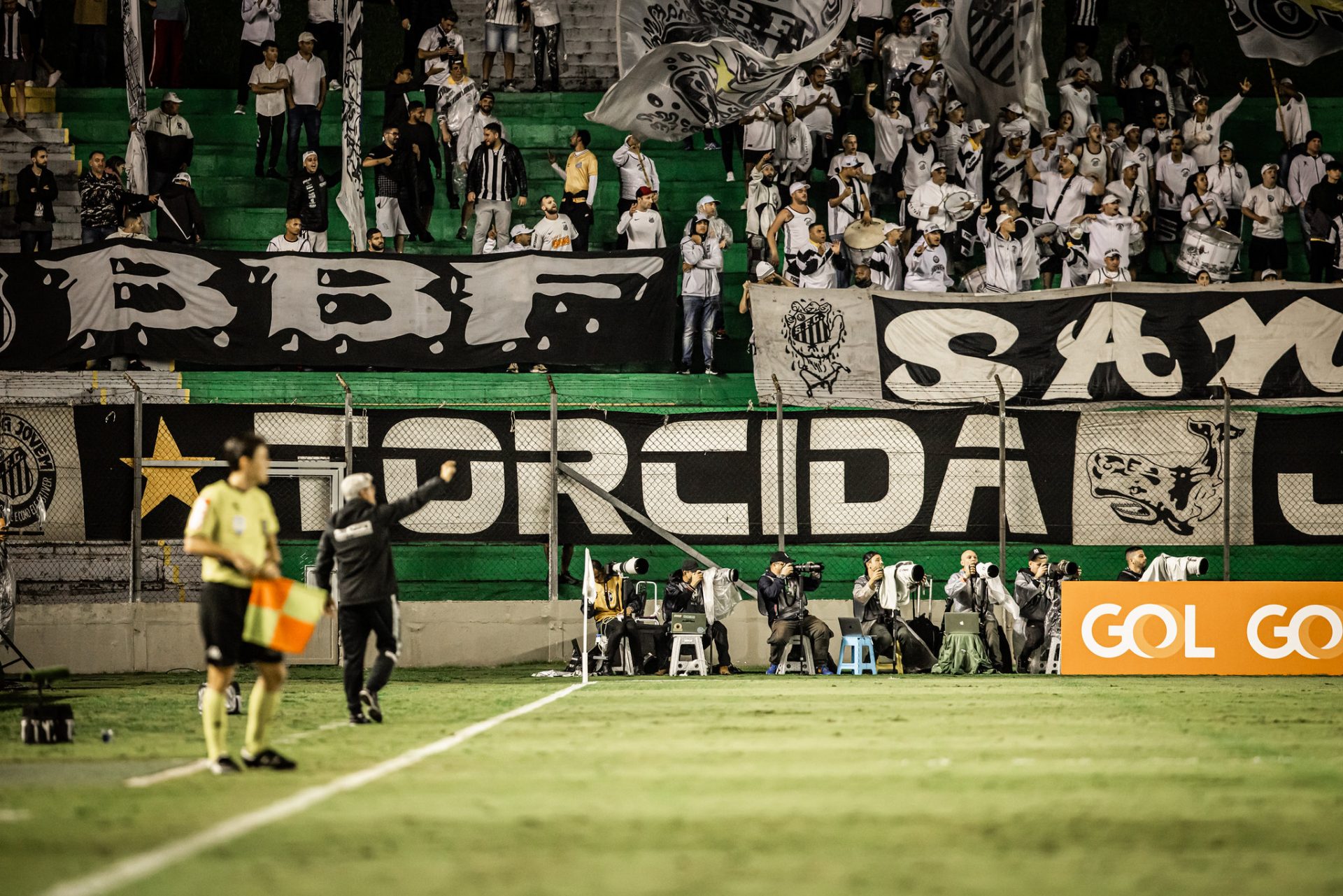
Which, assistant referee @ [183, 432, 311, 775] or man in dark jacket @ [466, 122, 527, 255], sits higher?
man in dark jacket @ [466, 122, 527, 255]

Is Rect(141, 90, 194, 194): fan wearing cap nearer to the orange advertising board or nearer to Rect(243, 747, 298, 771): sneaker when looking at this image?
the orange advertising board

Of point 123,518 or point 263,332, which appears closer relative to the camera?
point 123,518

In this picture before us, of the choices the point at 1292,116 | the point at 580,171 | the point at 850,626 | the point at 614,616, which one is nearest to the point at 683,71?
the point at 580,171

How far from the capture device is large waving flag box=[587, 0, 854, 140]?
905 inches

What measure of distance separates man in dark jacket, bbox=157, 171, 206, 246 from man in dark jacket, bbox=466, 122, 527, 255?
433 centimetres

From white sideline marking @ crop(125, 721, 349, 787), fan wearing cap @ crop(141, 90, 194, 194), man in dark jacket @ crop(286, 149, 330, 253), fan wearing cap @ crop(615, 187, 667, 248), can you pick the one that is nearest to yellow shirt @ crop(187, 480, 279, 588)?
white sideline marking @ crop(125, 721, 349, 787)

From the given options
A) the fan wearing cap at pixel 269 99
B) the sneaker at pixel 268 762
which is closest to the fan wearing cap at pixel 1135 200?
the fan wearing cap at pixel 269 99

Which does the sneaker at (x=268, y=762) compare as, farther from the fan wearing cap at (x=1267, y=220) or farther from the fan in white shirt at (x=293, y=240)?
the fan wearing cap at (x=1267, y=220)

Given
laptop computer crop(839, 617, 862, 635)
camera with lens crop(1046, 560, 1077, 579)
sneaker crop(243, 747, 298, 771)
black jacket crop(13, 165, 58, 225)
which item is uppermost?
black jacket crop(13, 165, 58, 225)

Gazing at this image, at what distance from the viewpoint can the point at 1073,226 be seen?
25484 millimetres

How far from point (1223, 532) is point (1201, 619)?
1952 millimetres

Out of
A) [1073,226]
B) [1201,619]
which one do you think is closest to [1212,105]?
[1073,226]

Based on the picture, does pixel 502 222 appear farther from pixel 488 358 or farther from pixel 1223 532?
pixel 1223 532

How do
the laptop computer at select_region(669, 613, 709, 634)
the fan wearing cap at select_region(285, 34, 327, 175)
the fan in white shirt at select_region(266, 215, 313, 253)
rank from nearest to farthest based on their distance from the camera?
the laptop computer at select_region(669, 613, 709, 634)
the fan in white shirt at select_region(266, 215, 313, 253)
the fan wearing cap at select_region(285, 34, 327, 175)
